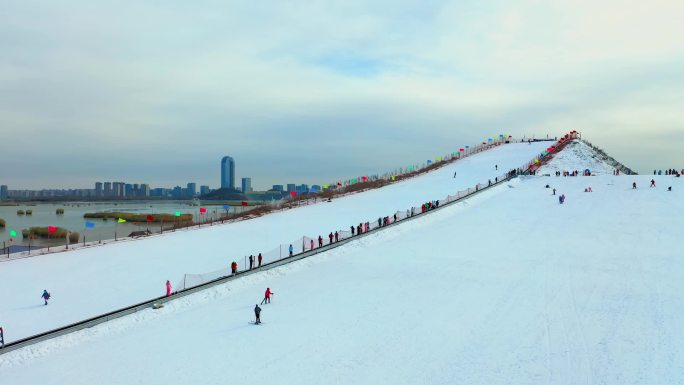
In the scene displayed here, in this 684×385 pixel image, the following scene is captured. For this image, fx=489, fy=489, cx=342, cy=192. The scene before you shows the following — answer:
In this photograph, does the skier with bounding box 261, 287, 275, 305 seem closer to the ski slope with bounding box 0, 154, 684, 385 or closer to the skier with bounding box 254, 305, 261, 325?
the ski slope with bounding box 0, 154, 684, 385

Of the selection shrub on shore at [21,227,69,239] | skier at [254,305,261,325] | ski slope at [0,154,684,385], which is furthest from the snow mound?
shrub on shore at [21,227,69,239]

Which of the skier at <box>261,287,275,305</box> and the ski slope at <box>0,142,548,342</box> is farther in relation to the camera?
the ski slope at <box>0,142,548,342</box>

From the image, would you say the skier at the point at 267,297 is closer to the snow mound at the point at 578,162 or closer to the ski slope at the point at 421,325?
the ski slope at the point at 421,325

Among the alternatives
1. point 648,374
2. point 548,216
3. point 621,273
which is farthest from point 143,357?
point 548,216

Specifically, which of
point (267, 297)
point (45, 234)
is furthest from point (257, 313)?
point (45, 234)

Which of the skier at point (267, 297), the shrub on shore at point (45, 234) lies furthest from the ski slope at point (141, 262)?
the shrub on shore at point (45, 234)

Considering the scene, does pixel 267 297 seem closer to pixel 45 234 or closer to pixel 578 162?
pixel 45 234
